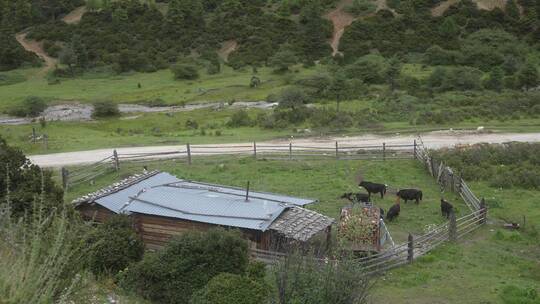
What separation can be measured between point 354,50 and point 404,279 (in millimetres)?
51265

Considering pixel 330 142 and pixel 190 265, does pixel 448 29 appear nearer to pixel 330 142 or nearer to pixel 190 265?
pixel 330 142

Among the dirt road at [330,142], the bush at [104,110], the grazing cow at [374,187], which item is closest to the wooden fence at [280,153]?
the dirt road at [330,142]

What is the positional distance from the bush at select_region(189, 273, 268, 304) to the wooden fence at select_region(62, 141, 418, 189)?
18.1 m

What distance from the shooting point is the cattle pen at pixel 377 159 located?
21297 millimetres

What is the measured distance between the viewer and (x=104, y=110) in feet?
167

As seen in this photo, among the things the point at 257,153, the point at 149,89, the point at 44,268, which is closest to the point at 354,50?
the point at 149,89

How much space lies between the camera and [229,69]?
67.4 m

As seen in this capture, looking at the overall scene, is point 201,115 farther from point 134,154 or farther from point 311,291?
point 311,291

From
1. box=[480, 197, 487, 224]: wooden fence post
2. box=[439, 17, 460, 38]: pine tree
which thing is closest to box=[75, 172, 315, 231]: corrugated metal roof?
box=[480, 197, 487, 224]: wooden fence post

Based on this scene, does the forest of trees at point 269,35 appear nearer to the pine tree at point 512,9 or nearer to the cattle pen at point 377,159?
the pine tree at point 512,9

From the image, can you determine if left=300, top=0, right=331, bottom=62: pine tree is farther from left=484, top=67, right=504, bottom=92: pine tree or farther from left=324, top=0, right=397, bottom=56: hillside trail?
left=484, top=67, right=504, bottom=92: pine tree

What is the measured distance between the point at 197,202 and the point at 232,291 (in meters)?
7.23

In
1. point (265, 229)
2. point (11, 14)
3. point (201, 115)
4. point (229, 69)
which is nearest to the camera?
point (265, 229)

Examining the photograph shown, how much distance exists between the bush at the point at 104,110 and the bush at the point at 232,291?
3870 centimetres
